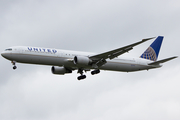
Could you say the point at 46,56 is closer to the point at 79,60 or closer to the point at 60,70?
the point at 79,60

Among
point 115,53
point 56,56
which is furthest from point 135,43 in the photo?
point 56,56

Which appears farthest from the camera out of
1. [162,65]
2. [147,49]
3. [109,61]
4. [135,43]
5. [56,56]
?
[147,49]

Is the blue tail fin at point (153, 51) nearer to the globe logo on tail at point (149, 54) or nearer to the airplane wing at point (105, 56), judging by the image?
the globe logo on tail at point (149, 54)

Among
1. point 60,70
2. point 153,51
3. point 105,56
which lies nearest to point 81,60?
point 105,56

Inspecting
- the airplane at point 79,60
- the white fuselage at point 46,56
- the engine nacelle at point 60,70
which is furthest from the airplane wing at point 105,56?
the engine nacelle at point 60,70

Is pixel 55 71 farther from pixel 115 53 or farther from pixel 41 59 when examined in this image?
pixel 115 53

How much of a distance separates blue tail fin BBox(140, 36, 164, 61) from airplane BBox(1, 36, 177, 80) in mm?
471

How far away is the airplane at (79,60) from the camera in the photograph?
151 ft

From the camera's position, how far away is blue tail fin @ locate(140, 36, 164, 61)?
191 feet

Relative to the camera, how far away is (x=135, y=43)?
145ft

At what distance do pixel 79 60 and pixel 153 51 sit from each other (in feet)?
59.5

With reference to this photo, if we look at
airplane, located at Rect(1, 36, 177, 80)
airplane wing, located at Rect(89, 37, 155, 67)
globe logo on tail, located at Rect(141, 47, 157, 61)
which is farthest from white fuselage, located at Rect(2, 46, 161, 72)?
globe logo on tail, located at Rect(141, 47, 157, 61)

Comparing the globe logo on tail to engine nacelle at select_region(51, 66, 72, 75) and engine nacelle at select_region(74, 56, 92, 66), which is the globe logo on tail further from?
engine nacelle at select_region(51, 66, 72, 75)

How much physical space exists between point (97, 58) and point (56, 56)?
636 centimetres
